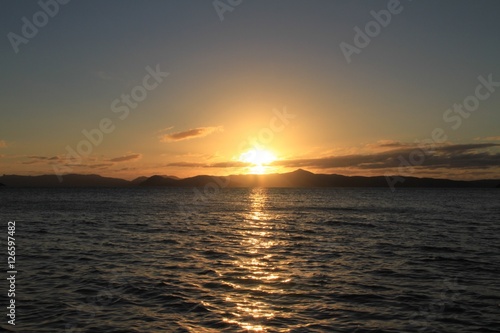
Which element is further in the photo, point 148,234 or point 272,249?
point 148,234

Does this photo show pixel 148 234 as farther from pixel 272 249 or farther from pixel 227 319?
pixel 227 319

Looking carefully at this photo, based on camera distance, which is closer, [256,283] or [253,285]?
[253,285]

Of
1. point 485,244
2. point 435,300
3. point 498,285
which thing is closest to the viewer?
point 435,300

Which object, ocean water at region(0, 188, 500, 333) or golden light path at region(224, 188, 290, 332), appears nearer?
ocean water at region(0, 188, 500, 333)

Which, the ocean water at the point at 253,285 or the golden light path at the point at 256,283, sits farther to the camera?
the golden light path at the point at 256,283

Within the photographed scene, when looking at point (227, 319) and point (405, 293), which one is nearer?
point (227, 319)

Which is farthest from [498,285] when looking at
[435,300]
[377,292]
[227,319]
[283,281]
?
[227,319]

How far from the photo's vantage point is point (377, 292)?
62.7 feet

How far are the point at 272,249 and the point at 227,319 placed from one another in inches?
686

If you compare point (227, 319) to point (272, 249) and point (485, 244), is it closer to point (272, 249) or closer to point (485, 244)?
point (272, 249)

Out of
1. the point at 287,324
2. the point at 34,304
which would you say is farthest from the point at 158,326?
the point at 34,304

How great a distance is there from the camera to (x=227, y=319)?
1504 centimetres

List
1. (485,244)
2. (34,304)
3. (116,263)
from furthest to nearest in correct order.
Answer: (485,244)
(116,263)
(34,304)

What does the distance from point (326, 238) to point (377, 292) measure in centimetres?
2049
